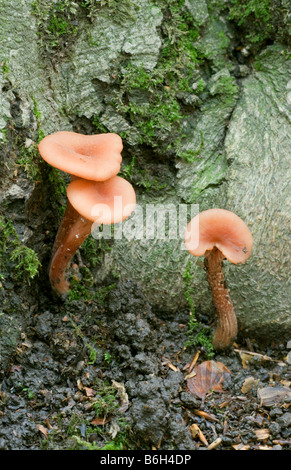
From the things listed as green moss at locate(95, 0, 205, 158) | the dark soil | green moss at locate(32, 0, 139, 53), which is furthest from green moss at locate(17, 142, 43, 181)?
the dark soil

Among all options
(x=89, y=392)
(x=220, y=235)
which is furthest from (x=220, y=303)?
(x=89, y=392)

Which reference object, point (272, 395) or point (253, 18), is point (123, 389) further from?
point (253, 18)

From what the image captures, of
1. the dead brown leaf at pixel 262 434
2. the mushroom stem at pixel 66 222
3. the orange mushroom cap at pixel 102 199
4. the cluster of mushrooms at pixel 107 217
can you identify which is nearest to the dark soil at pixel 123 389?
the dead brown leaf at pixel 262 434

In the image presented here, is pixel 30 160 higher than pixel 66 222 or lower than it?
higher

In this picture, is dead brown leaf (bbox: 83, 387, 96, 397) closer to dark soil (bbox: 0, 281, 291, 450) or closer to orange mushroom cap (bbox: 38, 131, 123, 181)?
dark soil (bbox: 0, 281, 291, 450)

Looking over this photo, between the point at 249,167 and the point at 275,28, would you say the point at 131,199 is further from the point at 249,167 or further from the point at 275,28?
the point at 275,28

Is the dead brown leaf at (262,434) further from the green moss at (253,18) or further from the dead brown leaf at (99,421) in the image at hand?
the green moss at (253,18)

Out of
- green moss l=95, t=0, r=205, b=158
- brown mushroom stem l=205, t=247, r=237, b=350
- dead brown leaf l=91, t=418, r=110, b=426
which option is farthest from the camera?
green moss l=95, t=0, r=205, b=158
